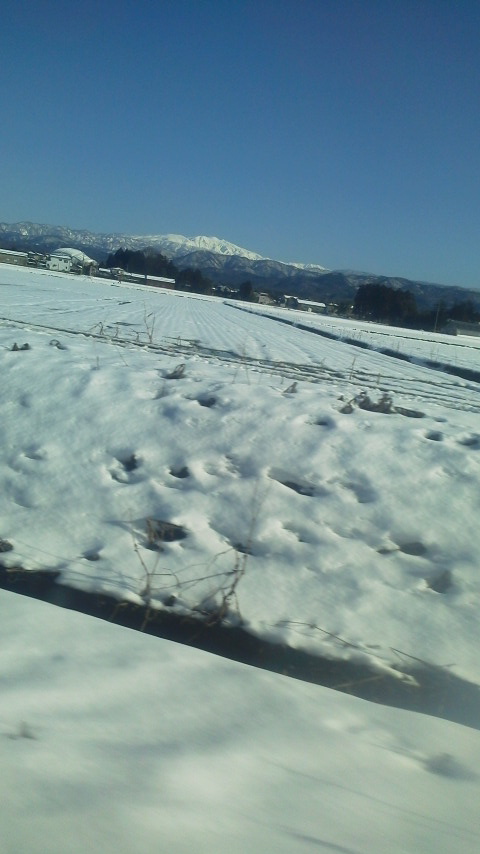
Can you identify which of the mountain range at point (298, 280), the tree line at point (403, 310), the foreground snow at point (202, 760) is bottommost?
the foreground snow at point (202, 760)

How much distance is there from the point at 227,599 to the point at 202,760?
132 centimetres

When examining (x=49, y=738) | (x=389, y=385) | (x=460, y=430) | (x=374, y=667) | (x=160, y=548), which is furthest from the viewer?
Answer: (x=389, y=385)

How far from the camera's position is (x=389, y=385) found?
8766mm

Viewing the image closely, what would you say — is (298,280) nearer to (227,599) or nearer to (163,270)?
(163,270)

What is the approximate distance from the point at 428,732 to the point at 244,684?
715 mm

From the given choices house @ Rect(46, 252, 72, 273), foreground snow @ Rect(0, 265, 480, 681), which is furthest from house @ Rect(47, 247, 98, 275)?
foreground snow @ Rect(0, 265, 480, 681)

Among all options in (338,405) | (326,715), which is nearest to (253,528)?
(326,715)

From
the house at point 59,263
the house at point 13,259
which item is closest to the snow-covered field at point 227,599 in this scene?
the house at point 13,259

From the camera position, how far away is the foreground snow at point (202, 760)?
5.43ft

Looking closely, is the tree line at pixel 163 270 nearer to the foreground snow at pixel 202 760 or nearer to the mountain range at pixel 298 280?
the mountain range at pixel 298 280

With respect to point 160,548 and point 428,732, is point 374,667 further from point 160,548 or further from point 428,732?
point 160,548

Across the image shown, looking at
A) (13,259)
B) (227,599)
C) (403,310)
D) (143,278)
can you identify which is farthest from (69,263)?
(227,599)

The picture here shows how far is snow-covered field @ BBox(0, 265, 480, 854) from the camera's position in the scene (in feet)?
5.85

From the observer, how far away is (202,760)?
198 centimetres
